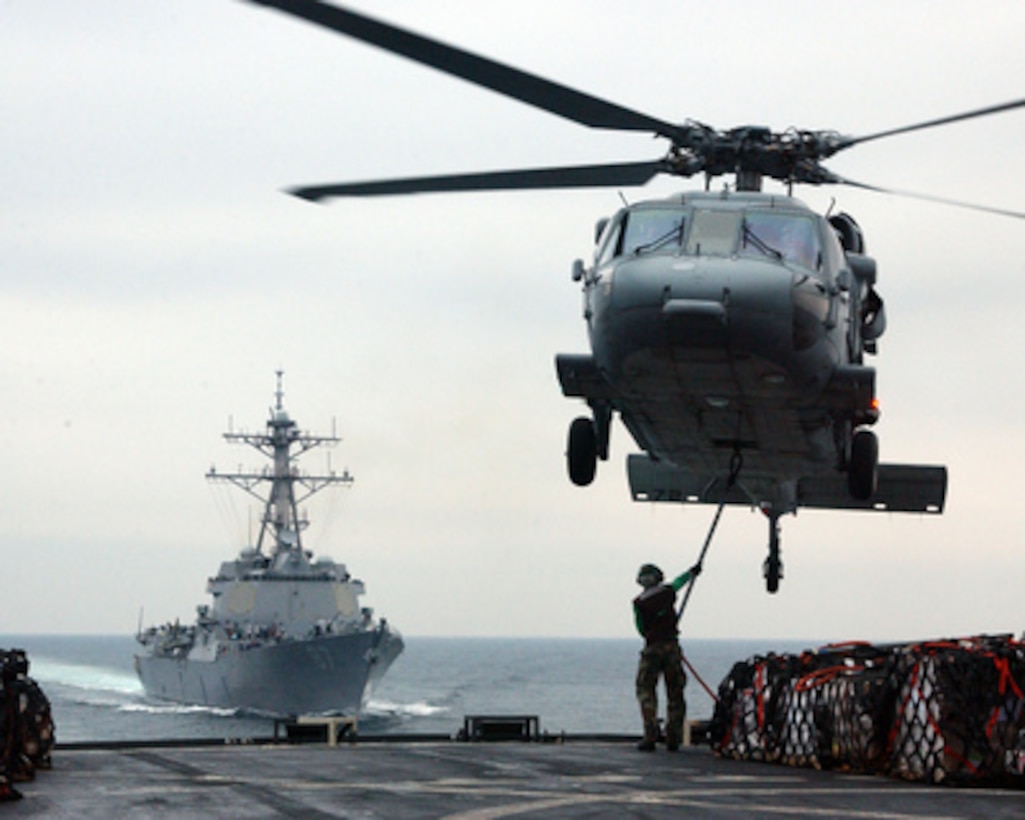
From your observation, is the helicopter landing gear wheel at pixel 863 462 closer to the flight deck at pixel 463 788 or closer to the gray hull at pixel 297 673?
the flight deck at pixel 463 788

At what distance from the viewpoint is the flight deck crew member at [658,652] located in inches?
604

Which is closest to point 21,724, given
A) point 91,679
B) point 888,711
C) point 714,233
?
point 888,711

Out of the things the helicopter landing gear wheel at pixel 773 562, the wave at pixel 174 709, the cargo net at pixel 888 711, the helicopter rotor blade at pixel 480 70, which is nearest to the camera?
the helicopter rotor blade at pixel 480 70

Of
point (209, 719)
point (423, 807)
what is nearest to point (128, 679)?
point (209, 719)

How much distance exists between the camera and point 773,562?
68.9 ft

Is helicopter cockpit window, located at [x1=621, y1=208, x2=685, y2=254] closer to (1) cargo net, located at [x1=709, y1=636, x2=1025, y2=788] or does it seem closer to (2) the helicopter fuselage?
(2) the helicopter fuselage

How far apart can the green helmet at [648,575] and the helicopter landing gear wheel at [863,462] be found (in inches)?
142

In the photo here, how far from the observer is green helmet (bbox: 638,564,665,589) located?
51.4 ft

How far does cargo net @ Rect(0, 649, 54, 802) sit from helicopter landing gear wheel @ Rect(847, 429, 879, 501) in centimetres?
966

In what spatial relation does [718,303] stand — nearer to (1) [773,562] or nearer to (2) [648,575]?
(2) [648,575]

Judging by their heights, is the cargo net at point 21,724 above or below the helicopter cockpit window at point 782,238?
below

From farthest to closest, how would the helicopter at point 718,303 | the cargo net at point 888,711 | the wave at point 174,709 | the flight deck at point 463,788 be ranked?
1. the wave at point 174,709
2. the helicopter at point 718,303
3. the cargo net at point 888,711
4. the flight deck at point 463,788

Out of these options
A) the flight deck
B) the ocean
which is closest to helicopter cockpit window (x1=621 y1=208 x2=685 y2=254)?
the flight deck

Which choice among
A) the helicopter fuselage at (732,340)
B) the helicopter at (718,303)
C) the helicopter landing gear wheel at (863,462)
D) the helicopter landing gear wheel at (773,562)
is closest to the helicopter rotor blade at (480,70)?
the helicopter at (718,303)
